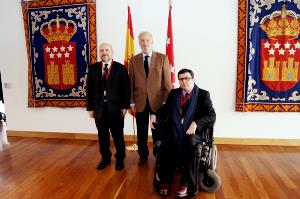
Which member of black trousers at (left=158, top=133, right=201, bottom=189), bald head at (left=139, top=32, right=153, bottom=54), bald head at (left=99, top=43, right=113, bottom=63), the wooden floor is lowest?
the wooden floor

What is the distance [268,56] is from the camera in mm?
3385

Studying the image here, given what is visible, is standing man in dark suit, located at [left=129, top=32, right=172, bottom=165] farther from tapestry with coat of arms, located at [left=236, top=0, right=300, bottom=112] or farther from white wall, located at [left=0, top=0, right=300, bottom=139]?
tapestry with coat of arms, located at [left=236, top=0, right=300, bottom=112]

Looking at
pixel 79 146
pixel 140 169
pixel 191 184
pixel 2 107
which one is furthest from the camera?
pixel 2 107

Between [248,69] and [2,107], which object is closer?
[248,69]

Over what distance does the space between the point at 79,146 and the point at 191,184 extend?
1.93 meters

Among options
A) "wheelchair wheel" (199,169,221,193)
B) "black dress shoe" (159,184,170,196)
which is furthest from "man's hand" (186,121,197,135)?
"black dress shoe" (159,184,170,196)

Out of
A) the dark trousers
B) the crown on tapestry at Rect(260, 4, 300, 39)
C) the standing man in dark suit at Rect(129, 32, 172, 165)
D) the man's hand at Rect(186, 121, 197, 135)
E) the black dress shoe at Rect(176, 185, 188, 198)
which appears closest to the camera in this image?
the black dress shoe at Rect(176, 185, 188, 198)

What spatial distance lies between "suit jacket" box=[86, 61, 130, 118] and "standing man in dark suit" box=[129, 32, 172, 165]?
107 mm

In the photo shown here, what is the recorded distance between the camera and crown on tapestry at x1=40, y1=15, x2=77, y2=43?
3.75 m

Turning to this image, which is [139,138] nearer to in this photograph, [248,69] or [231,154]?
[231,154]

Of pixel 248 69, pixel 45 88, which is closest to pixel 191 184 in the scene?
pixel 248 69

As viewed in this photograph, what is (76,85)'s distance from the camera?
3.85 metres

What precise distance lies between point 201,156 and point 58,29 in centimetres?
273

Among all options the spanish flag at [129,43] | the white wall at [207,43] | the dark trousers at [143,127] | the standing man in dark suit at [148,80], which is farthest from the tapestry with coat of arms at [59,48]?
the dark trousers at [143,127]
